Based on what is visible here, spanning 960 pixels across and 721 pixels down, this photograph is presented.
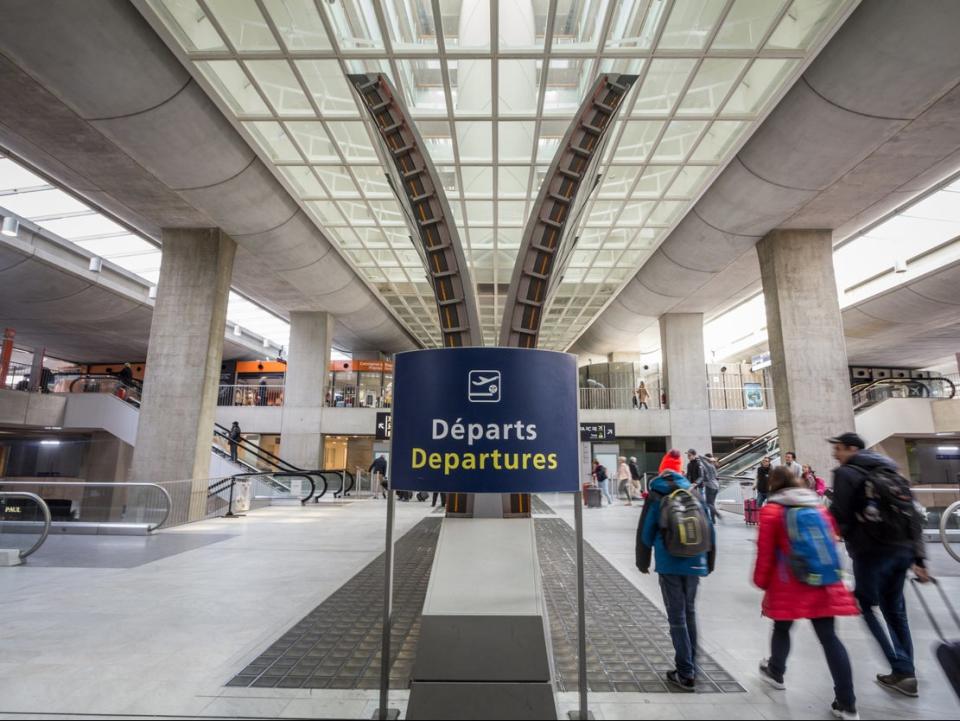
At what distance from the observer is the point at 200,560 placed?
754 centimetres

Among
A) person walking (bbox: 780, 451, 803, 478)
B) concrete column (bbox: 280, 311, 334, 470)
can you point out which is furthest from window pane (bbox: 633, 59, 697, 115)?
concrete column (bbox: 280, 311, 334, 470)

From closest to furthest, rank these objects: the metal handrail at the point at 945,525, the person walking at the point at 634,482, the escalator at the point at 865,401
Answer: the metal handrail at the point at 945,525 < the escalator at the point at 865,401 < the person walking at the point at 634,482

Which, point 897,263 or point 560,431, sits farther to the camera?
point 897,263

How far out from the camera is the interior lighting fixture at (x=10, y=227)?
16.3 metres

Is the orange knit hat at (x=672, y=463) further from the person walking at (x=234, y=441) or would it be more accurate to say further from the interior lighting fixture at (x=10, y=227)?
the interior lighting fixture at (x=10, y=227)

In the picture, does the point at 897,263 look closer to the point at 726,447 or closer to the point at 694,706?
the point at 726,447

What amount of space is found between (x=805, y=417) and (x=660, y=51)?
1130 cm

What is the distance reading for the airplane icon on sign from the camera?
10.0 feet

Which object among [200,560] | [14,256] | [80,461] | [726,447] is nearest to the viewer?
[200,560]

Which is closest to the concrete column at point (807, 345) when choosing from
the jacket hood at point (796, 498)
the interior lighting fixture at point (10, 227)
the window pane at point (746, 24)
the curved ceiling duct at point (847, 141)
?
the curved ceiling duct at point (847, 141)

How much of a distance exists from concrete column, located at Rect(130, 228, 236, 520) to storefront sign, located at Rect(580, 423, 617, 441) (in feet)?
45.1

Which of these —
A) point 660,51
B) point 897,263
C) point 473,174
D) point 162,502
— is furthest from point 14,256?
point 897,263

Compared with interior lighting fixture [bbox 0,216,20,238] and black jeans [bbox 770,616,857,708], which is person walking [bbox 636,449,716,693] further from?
A: interior lighting fixture [bbox 0,216,20,238]

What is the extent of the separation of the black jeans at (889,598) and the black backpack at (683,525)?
1.17 metres
